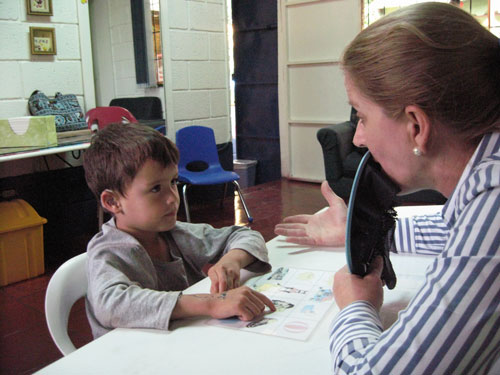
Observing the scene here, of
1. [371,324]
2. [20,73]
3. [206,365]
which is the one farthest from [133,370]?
[20,73]

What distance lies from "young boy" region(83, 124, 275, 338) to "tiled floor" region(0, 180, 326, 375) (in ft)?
3.68

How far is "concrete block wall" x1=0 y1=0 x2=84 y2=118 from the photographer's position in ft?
10.7

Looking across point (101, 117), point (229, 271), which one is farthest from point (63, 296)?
point (101, 117)

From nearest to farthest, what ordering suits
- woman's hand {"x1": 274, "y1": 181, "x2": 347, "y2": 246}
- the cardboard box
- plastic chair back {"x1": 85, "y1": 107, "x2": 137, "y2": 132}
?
1. woman's hand {"x1": 274, "y1": 181, "x2": 347, "y2": 246}
2. the cardboard box
3. plastic chair back {"x1": 85, "y1": 107, "x2": 137, "y2": 132}

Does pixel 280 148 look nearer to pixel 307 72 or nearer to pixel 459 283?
pixel 307 72

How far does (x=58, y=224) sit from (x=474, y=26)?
353 cm

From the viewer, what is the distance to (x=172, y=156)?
126cm

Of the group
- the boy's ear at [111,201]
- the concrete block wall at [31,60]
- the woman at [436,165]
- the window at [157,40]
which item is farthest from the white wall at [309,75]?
the woman at [436,165]

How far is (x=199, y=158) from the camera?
13.2 feet

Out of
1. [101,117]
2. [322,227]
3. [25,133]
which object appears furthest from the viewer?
[101,117]

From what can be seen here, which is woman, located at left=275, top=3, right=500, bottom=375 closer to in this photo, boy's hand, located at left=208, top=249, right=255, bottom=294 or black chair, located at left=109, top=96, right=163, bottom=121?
boy's hand, located at left=208, top=249, right=255, bottom=294

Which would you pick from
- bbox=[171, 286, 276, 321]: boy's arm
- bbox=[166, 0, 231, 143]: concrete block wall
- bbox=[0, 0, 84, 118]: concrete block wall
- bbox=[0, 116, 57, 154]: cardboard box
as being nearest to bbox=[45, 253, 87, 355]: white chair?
bbox=[171, 286, 276, 321]: boy's arm

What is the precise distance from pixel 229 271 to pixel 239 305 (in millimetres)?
193

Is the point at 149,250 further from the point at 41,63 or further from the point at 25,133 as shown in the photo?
the point at 41,63
